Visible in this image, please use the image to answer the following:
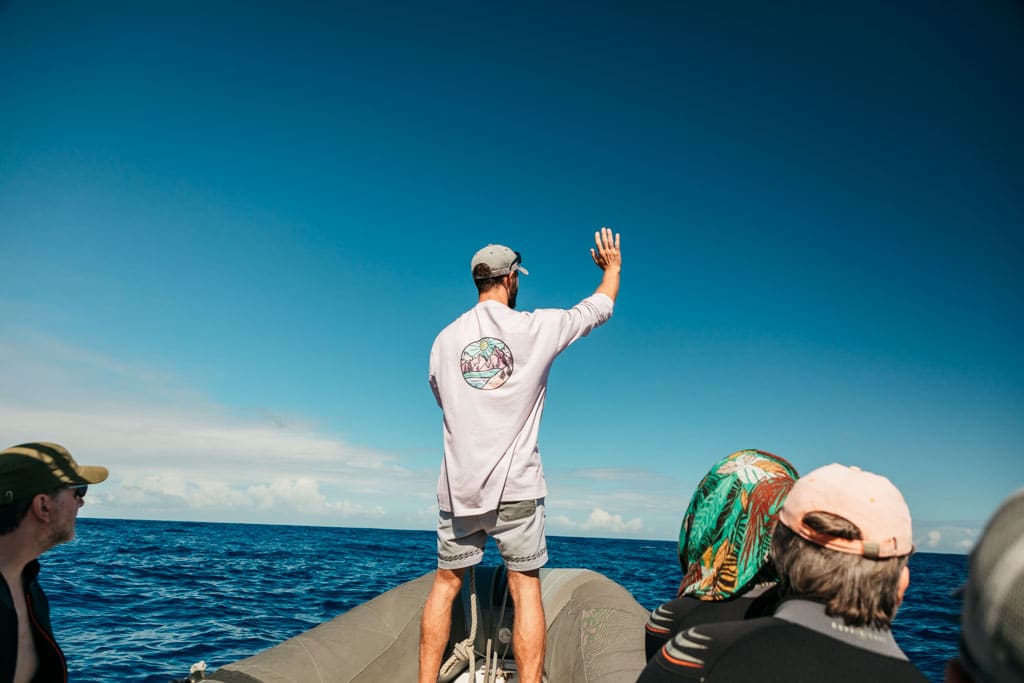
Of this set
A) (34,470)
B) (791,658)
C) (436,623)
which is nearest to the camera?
(791,658)

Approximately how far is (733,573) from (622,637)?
1.83m

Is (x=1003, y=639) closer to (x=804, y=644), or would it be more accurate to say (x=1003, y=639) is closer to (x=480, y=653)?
(x=804, y=644)

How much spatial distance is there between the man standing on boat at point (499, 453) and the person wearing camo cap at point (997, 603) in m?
2.01

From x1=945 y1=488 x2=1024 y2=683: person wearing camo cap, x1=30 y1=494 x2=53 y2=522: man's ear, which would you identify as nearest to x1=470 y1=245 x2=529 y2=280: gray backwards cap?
x1=30 y1=494 x2=53 y2=522: man's ear

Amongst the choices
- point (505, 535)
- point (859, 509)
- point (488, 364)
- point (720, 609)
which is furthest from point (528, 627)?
point (859, 509)

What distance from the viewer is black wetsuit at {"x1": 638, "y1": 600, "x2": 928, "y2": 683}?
1.20 metres

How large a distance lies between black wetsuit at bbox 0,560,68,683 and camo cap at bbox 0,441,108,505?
0.26 metres

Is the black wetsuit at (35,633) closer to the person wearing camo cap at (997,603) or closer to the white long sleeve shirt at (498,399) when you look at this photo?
the white long sleeve shirt at (498,399)

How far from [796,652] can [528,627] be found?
1748 millimetres

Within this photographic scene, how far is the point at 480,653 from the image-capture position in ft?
11.5

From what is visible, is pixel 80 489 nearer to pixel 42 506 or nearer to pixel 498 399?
pixel 42 506

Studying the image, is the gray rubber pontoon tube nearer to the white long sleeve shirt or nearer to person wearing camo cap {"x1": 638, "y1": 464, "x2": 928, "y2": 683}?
the white long sleeve shirt

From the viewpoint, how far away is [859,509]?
4.17ft

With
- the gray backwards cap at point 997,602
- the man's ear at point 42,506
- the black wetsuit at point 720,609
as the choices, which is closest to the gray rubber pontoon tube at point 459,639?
the man's ear at point 42,506
